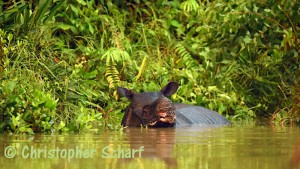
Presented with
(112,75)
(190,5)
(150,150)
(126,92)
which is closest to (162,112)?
(126,92)

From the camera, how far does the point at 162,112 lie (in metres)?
10.4

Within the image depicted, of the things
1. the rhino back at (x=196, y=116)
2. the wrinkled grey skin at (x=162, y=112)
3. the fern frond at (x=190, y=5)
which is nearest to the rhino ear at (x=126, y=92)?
the wrinkled grey skin at (x=162, y=112)

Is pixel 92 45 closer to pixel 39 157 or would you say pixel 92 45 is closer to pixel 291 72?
pixel 291 72

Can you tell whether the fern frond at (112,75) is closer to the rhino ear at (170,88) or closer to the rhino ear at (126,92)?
the rhino ear at (126,92)

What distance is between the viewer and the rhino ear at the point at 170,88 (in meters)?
11.0

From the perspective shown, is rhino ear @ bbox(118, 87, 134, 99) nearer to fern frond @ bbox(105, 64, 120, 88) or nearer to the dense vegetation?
the dense vegetation

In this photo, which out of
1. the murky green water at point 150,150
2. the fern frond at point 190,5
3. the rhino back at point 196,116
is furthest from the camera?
the fern frond at point 190,5

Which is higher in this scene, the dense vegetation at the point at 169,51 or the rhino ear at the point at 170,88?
the dense vegetation at the point at 169,51

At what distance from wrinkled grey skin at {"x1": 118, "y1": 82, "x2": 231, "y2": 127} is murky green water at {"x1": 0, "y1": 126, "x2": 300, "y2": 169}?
1312 mm

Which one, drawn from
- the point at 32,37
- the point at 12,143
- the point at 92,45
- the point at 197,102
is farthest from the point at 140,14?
the point at 12,143

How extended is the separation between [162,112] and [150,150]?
3.90m

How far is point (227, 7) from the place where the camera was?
43.9ft

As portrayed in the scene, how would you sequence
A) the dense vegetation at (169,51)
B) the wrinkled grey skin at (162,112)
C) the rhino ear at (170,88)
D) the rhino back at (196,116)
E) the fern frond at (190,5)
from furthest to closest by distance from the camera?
1. the fern frond at (190,5)
2. the rhino back at (196,116)
3. the rhino ear at (170,88)
4. the wrinkled grey skin at (162,112)
5. the dense vegetation at (169,51)

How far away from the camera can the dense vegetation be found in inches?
405
